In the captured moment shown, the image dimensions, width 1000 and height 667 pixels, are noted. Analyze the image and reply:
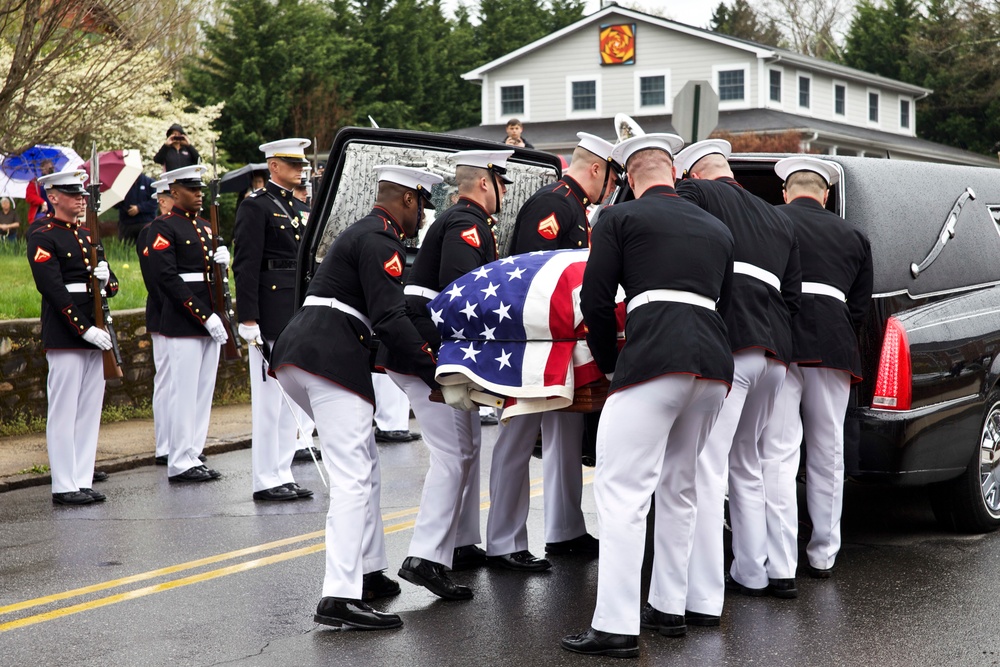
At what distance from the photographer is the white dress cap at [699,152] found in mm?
6488

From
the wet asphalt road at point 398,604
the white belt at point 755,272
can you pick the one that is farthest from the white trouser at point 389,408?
the white belt at point 755,272

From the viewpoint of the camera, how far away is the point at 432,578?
20.3ft

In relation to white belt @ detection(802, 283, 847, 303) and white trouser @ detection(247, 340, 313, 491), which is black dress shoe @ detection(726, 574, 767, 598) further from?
white trouser @ detection(247, 340, 313, 491)

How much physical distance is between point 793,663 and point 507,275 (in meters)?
2.10

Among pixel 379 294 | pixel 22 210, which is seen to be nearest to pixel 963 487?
pixel 379 294

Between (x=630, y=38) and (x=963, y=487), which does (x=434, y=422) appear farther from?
(x=630, y=38)

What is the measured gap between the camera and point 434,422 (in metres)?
6.32

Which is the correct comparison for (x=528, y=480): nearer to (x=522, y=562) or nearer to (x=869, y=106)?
(x=522, y=562)

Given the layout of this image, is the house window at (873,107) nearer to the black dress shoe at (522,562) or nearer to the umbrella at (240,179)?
the umbrella at (240,179)

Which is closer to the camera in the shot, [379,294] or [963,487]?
[379,294]

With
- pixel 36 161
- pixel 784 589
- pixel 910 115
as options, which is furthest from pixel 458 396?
pixel 910 115

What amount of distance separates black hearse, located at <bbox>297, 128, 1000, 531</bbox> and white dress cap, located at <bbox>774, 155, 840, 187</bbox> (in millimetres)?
148

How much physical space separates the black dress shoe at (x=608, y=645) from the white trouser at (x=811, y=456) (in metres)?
1.25

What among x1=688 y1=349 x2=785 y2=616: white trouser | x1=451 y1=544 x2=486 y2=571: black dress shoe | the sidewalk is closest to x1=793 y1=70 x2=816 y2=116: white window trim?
the sidewalk
